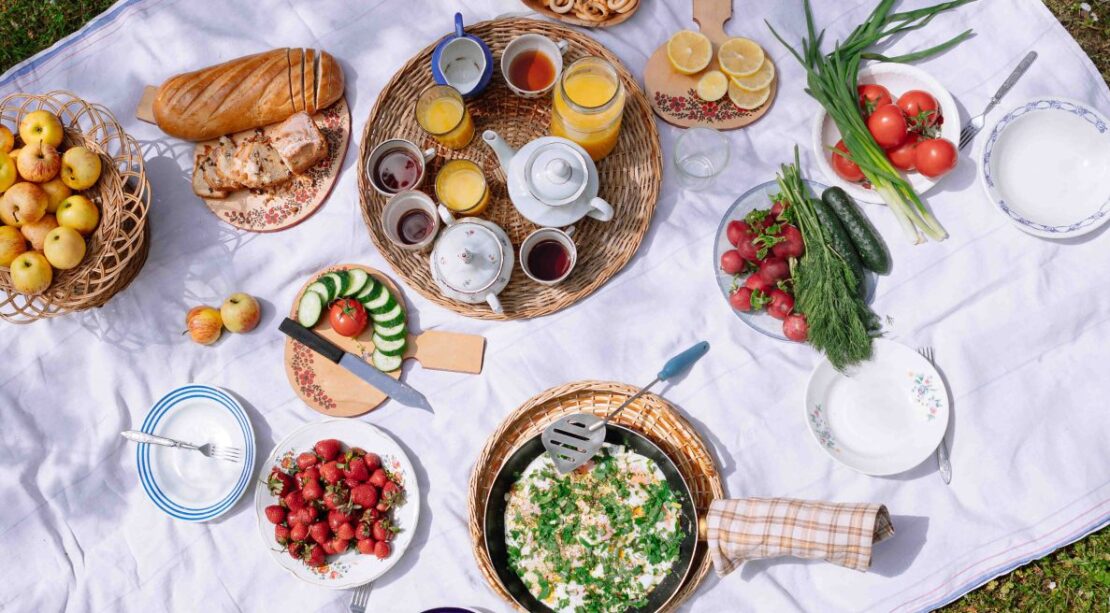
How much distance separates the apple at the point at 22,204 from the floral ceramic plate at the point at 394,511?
0.74 meters

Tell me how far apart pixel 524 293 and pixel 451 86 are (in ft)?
1.67

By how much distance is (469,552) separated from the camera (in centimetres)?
192

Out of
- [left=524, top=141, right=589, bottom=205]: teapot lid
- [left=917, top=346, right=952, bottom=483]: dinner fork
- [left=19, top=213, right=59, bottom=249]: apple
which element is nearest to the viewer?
[left=524, top=141, right=589, bottom=205]: teapot lid

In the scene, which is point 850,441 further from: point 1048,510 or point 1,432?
point 1,432

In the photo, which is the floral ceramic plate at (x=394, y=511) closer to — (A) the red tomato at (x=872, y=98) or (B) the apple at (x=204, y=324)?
(B) the apple at (x=204, y=324)

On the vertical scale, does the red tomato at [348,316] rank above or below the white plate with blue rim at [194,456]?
above

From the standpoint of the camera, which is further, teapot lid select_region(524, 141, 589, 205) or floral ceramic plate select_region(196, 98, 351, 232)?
floral ceramic plate select_region(196, 98, 351, 232)

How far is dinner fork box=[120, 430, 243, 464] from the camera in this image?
1.89m

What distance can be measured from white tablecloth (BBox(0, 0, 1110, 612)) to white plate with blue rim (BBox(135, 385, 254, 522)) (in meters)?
0.05

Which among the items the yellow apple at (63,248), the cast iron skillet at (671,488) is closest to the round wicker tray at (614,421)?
the cast iron skillet at (671,488)

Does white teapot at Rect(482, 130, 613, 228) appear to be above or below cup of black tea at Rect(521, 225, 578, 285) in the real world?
above

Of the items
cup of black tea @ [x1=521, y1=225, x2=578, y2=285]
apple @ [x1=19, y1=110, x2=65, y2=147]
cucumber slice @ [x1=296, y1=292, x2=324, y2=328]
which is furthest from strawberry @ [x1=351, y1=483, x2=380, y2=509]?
apple @ [x1=19, y1=110, x2=65, y2=147]

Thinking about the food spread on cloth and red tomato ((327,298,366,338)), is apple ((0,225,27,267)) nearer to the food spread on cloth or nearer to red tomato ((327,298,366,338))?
red tomato ((327,298,366,338))

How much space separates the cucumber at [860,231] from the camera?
187cm
